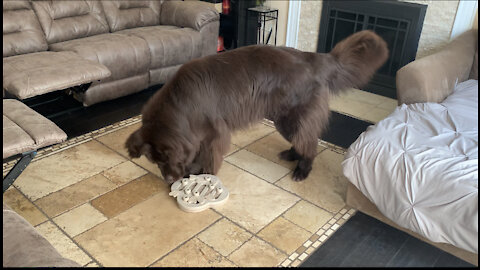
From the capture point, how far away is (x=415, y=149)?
1.44 m

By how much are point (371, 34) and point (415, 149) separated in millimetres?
783

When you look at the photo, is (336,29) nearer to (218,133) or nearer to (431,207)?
(218,133)

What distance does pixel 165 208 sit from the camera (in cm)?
194

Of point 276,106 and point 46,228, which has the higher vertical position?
point 276,106

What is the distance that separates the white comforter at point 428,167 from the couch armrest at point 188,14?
2.15 meters

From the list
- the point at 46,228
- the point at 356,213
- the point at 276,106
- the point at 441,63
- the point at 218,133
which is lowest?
the point at 46,228

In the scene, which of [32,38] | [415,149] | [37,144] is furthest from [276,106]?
[32,38]

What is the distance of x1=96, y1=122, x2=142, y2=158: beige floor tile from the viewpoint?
2.47m

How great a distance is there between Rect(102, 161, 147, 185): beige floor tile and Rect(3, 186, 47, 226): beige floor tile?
1.35ft

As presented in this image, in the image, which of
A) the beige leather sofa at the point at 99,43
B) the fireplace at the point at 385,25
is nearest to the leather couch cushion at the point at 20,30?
the beige leather sofa at the point at 99,43

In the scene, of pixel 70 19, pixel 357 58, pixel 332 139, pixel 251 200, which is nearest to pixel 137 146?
pixel 251 200

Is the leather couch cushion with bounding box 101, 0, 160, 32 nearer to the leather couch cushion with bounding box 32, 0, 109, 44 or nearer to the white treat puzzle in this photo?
the leather couch cushion with bounding box 32, 0, 109, 44

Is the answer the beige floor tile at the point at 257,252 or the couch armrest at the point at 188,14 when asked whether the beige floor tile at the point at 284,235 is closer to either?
the beige floor tile at the point at 257,252

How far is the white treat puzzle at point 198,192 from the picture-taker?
74.6 inches
